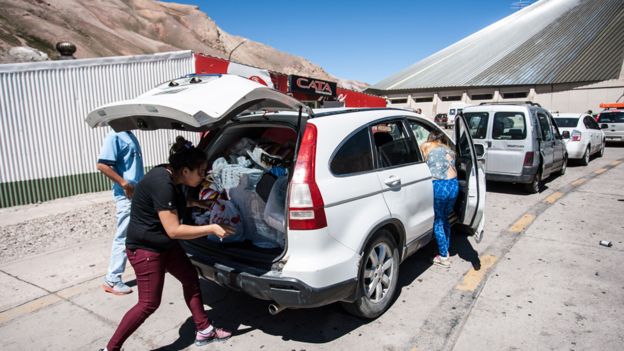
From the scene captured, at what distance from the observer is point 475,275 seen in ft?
13.8

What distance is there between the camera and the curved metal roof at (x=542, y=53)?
31.6 metres

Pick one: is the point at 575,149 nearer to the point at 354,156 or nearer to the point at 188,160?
the point at 354,156

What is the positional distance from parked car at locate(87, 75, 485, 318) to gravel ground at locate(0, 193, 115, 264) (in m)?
3.24

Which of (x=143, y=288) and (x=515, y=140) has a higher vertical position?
(x=515, y=140)

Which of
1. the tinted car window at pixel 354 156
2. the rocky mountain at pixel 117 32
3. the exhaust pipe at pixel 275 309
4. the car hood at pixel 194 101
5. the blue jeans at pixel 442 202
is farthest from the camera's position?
the rocky mountain at pixel 117 32

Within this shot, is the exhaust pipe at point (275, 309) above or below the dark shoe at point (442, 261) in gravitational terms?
above

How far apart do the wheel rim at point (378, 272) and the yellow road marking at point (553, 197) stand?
214 inches

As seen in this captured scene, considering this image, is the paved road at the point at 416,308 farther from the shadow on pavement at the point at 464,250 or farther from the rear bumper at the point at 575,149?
the rear bumper at the point at 575,149

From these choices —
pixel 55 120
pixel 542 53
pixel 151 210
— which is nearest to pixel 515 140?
pixel 151 210

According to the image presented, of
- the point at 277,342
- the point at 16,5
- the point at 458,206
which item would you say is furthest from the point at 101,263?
the point at 16,5

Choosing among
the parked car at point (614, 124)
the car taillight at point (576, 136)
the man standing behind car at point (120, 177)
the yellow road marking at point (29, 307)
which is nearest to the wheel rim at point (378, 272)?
the man standing behind car at point (120, 177)

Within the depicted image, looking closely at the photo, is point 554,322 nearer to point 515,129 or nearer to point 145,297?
point 145,297

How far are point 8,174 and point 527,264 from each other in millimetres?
9122

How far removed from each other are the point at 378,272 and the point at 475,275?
1529mm
